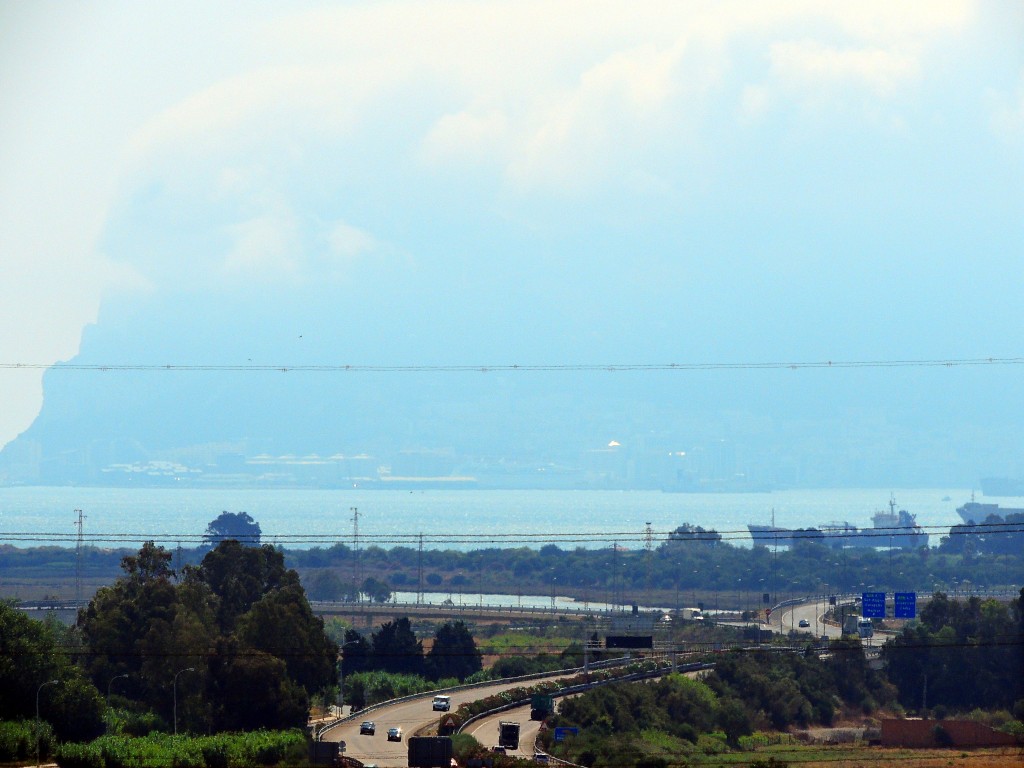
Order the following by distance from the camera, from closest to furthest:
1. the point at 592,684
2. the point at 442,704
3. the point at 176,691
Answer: the point at 176,691
the point at 442,704
the point at 592,684

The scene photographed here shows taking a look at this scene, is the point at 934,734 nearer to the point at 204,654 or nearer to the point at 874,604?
the point at 874,604

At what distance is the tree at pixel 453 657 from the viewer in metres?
96.8

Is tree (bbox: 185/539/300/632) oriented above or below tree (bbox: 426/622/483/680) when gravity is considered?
above

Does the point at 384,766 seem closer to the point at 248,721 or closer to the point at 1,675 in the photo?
the point at 248,721

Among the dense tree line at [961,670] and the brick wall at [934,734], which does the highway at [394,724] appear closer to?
the brick wall at [934,734]

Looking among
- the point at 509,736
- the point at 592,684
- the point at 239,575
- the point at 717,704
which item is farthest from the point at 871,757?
the point at 239,575

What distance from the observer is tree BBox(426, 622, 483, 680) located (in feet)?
318

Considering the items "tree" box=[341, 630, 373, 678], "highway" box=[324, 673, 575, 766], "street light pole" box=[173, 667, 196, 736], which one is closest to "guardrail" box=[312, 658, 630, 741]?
"highway" box=[324, 673, 575, 766]

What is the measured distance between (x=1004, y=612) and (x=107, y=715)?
68322mm

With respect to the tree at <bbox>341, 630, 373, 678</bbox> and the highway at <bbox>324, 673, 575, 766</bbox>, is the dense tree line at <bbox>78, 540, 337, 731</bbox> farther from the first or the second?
the tree at <bbox>341, 630, 373, 678</bbox>

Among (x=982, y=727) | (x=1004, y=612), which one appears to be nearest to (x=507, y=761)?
(x=982, y=727)

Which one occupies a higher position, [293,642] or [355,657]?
[293,642]

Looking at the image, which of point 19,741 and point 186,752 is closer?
point 186,752

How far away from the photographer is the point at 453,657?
99125 mm
